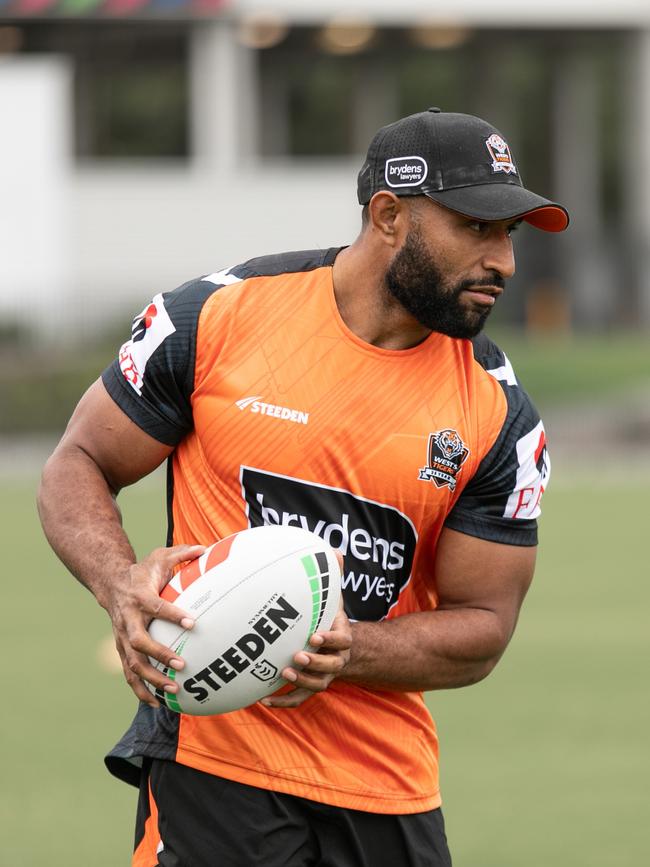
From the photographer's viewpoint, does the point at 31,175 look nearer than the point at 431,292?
No

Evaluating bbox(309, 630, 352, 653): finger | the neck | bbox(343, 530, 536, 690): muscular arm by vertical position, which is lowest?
bbox(343, 530, 536, 690): muscular arm

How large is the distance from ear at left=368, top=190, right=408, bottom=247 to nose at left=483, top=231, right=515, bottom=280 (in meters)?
0.23

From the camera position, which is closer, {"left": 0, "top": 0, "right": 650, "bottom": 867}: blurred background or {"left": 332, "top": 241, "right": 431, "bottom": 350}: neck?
{"left": 332, "top": 241, "right": 431, "bottom": 350}: neck

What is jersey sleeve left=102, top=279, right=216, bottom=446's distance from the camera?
4.35 meters

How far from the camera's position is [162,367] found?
171 inches

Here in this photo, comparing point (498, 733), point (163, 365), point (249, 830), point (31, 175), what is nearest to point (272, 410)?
point (163, 365)

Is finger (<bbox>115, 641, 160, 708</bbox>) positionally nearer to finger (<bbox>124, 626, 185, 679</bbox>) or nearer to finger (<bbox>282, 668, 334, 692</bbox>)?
finger (<bbox>124, 626, 185, 679</bbox>)

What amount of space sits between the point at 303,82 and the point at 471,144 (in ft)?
171

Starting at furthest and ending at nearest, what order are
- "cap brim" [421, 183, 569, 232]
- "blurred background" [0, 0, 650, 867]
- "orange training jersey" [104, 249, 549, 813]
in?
"blurred background" [0, 0, 650, 867] < "orange training jersey" [104, 249, 549, 813] < "cap brim" [421, 183, 569, 232]

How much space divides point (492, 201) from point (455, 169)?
0.43ft

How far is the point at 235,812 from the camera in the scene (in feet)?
14.2

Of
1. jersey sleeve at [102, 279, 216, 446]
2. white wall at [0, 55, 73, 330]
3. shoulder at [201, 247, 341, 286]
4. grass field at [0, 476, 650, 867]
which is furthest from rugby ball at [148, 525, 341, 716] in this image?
white wall at [0, 55, 73, 330]

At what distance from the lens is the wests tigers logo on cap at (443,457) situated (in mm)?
4336

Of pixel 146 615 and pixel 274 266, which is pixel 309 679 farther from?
pixel 274 266
